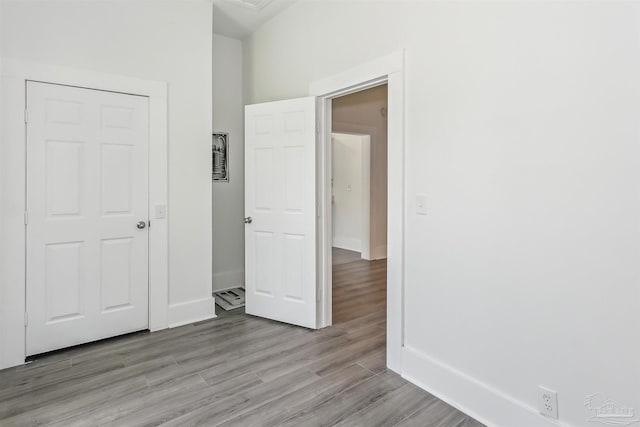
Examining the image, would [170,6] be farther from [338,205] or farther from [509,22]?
[338,205]

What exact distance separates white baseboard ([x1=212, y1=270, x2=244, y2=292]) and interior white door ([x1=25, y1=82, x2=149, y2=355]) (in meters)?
1.14

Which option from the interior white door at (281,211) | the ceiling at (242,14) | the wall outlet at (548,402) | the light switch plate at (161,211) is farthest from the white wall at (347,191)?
the wall outlet at (548,402)

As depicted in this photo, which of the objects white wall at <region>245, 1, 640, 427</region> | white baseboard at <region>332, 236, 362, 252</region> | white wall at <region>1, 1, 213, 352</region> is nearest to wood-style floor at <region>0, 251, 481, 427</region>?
white wall at <region>245, 1, 640, 427</region>

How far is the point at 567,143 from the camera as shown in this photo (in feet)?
5.09

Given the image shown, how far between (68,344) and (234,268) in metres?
1.85

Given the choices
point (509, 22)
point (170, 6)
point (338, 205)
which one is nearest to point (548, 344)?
point (509, 22)

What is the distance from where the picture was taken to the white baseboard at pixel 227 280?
4137 millimetres

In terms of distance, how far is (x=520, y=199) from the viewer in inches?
68.1

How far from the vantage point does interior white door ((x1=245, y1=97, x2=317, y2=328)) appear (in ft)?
9.98

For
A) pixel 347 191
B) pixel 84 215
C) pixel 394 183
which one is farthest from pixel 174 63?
pixel 347 191

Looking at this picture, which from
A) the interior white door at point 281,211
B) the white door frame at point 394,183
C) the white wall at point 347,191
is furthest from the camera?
the white wall at point 347,191

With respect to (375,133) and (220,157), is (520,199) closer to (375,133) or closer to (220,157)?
(220,157)

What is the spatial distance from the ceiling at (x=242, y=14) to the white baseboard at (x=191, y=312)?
9.25 feet

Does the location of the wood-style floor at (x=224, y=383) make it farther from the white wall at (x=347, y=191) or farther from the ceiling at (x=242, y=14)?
the white wall at (x=347, y=191)
